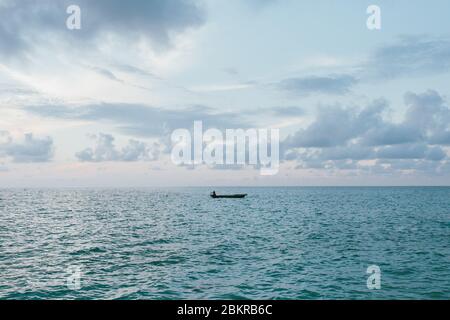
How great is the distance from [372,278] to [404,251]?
1472 cm

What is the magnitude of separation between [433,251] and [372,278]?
16.5 metres

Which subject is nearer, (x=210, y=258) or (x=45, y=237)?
(x=210, y=258)
